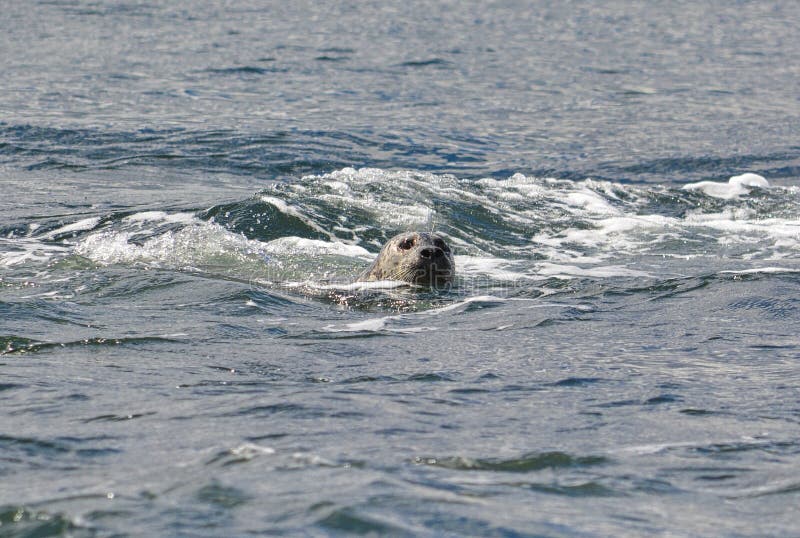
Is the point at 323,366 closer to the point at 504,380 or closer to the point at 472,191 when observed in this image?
the point at 504,380

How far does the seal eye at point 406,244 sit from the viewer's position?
8883 millimetres

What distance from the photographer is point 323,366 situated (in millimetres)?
5703

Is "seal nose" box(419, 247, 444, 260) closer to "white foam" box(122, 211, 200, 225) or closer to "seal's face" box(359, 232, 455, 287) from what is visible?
"seal's face" box(359, 232, 455, 287)

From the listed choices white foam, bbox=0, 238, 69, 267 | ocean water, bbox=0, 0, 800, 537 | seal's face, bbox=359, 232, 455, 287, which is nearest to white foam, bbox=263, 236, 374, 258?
ocean water, bbox=0, 0, 800, 537

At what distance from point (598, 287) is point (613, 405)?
3.72 meters

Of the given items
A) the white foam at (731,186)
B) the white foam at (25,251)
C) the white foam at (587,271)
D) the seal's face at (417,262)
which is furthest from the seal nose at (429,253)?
the white foam at (731,186)

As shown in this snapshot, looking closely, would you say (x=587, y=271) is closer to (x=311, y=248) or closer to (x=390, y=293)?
(x=390, y=293)

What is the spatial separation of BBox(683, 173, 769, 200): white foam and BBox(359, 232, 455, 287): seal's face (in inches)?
239

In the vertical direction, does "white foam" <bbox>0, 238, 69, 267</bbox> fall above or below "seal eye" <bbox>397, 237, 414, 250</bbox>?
below

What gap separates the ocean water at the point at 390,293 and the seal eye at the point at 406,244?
40cm

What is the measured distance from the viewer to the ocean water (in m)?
3.69

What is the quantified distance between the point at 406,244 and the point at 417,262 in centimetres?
29

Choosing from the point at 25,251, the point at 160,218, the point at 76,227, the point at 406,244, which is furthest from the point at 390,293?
the point at 76,227

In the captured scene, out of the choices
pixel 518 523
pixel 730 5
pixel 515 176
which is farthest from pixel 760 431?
pixel 730 5
